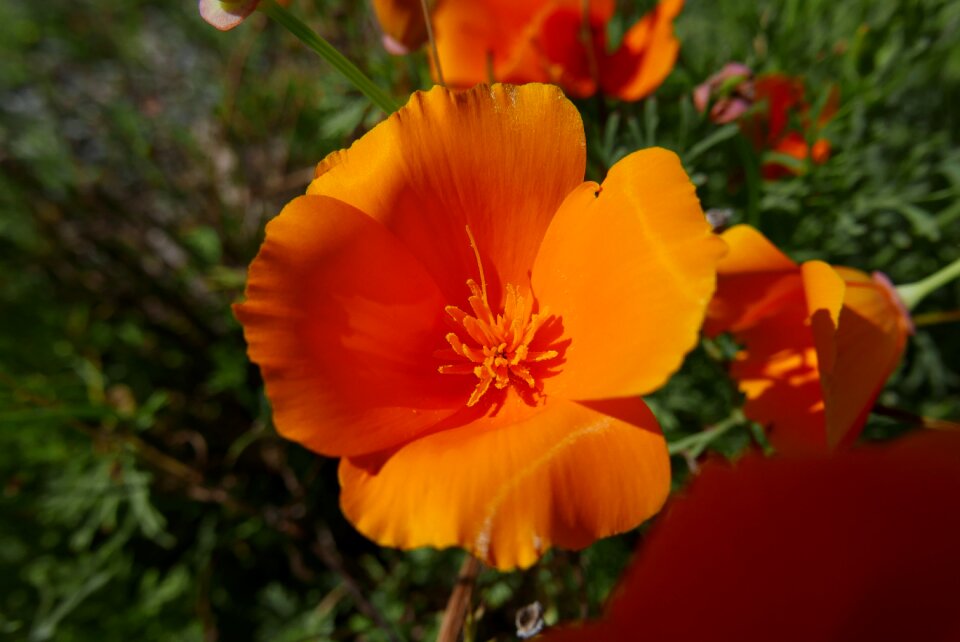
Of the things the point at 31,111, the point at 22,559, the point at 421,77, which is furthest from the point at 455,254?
the point at 31,111

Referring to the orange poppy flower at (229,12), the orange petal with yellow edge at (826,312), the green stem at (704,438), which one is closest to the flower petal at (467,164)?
the orange poppy flower at (229,12)

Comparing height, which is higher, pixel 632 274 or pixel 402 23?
pixel 402 23

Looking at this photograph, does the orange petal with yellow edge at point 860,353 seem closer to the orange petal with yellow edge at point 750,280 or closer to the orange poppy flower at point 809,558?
the orange petal with yellow edge at point 750,280

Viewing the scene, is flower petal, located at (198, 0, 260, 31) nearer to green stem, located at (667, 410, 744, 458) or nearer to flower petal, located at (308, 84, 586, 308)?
flower petal, located at (308, 84, 586, 308)

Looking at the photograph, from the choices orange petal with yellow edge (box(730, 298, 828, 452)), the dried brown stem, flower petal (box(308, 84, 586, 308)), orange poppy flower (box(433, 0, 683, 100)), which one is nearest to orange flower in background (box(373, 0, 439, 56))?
orange poppy flower (box(433, 0, 683, 100))

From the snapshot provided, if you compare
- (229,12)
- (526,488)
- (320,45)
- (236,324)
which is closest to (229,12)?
(229,12)

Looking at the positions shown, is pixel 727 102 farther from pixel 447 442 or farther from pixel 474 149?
pixel 447 442

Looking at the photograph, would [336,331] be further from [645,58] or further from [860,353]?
[645,58]
